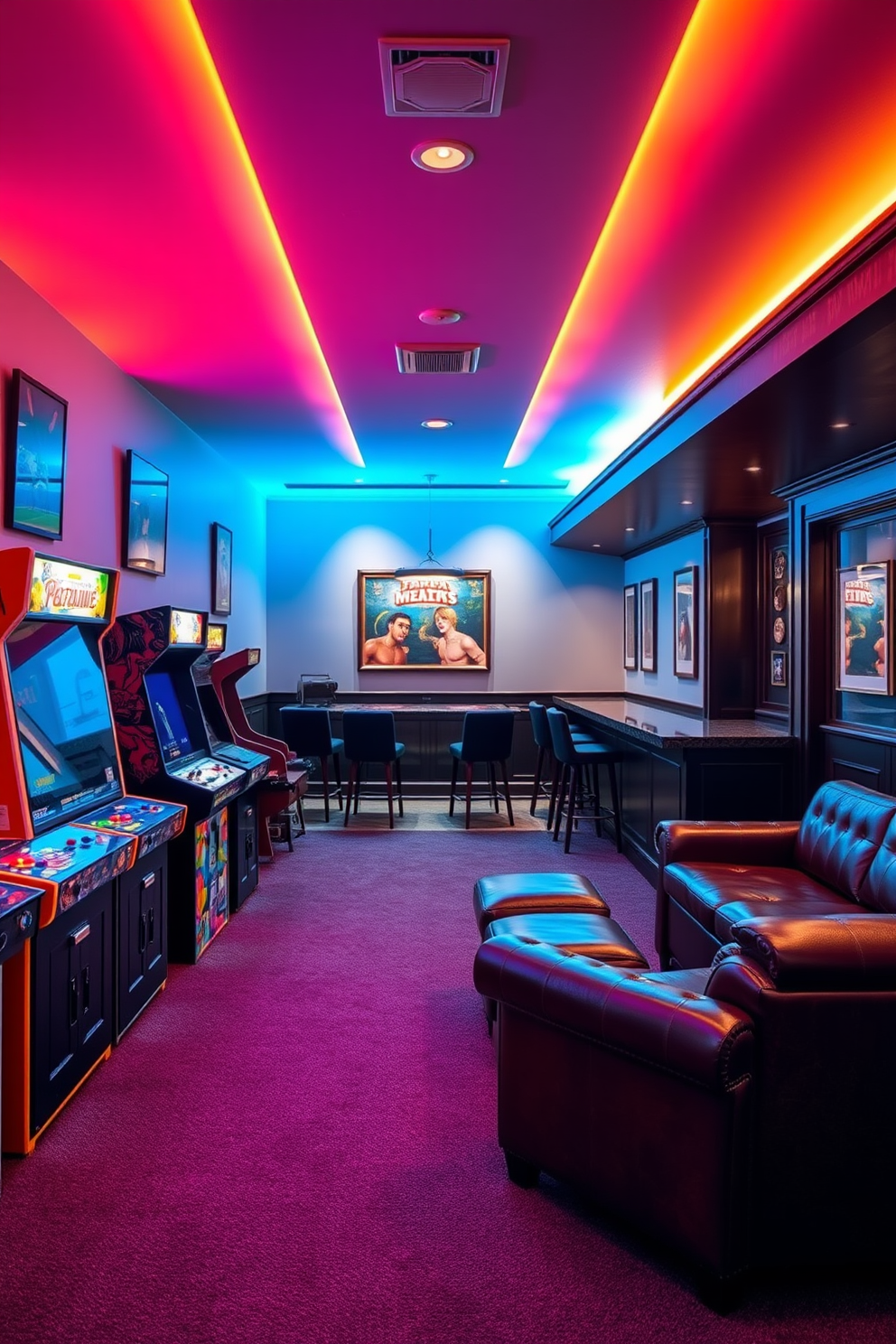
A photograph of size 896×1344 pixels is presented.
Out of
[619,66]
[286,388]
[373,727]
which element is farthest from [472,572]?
[619,66]

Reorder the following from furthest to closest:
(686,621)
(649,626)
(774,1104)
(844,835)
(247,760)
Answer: (649,626) → (686,621) → (247,760) → (844,835) → (774,1104)

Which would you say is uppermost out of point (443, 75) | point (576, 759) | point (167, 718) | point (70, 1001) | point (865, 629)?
point (443, 75)

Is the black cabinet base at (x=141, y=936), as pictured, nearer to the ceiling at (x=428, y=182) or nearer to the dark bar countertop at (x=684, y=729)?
the ceiling at (x=428, y=182)

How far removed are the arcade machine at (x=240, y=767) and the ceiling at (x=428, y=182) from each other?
145cm

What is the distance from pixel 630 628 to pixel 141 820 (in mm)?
6012

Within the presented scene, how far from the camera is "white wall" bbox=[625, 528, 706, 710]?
6.19 metres

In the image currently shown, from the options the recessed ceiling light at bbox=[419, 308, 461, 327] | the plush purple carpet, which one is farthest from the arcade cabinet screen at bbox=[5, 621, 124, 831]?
the recessed ceiling light at bbox=[419, 308, 461, 327]

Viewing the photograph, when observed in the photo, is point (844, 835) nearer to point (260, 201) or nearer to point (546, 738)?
point (260, 201)

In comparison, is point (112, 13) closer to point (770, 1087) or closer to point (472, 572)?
point (770, 1087)

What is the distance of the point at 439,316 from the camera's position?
12.1 ft

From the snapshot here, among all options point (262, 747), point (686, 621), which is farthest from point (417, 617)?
point (262, 747)

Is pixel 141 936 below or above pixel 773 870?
below

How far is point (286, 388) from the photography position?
15.3 ft

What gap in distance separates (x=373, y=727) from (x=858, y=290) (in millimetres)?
4709
